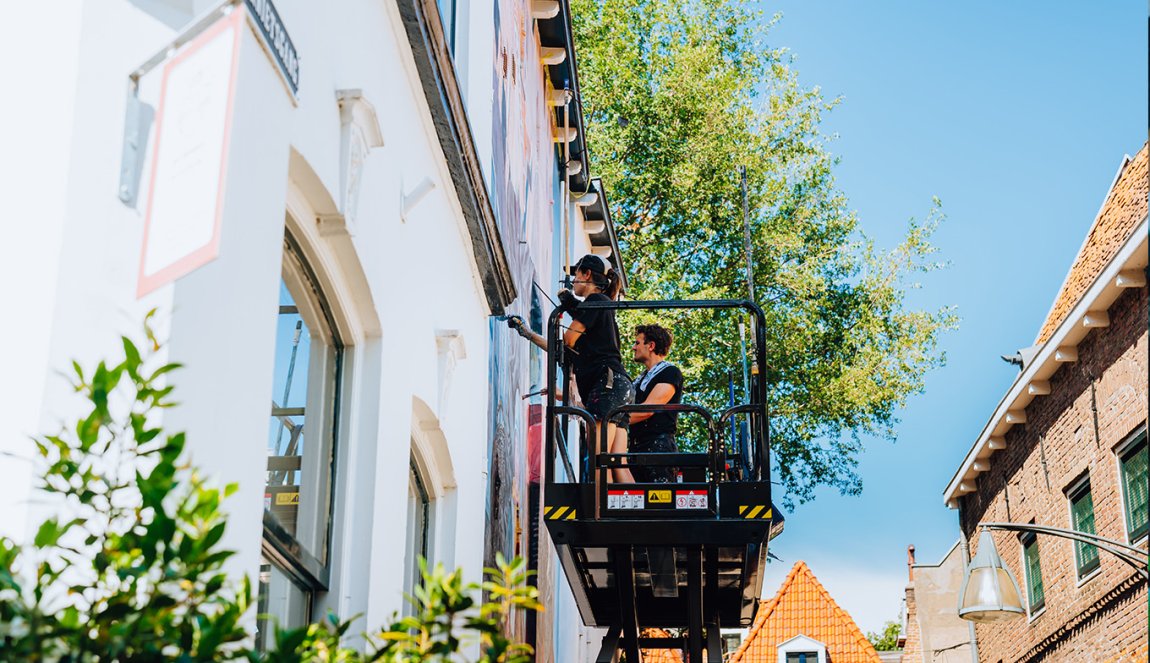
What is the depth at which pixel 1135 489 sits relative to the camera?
1698cm

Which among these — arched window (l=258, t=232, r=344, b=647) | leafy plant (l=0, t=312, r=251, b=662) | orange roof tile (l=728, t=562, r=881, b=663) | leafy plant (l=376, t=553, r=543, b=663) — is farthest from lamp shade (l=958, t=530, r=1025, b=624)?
orange roof tile (l=728, t=562, r=881, b=663)

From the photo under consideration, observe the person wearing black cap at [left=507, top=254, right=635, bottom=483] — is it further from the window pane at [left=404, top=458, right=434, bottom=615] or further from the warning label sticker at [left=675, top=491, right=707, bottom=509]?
the window pane at [left=404, top=458, right=434, bottom=615]

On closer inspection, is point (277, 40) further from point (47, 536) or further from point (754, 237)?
point (754, 237)

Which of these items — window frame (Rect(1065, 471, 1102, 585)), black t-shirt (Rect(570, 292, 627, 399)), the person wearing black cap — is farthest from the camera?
window frame (Rect(1065, 471, 1102, 585))

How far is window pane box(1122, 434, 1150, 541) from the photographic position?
16.6 metres

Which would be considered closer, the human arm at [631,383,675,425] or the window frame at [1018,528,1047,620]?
the human arm at [631,383,675,425]

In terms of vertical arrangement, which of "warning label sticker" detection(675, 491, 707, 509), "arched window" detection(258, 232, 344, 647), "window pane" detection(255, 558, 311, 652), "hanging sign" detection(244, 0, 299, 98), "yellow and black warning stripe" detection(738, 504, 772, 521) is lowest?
"window pane" detection(255, 558, 311, 652)

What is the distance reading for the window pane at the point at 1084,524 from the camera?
18672 mm

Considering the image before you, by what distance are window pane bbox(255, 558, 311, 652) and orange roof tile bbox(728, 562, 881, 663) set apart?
27231mm

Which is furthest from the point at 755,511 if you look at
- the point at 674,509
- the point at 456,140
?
the point at 456,140

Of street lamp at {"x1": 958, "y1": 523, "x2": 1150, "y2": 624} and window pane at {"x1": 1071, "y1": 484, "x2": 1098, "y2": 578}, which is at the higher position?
window pane at {"x1": 1071, "y1": 484, "x2": 1098, "y2": 578}

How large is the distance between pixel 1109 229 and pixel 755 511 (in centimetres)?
1151

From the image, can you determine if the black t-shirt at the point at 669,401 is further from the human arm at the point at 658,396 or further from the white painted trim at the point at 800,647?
the white painted trim at the point at 800,647

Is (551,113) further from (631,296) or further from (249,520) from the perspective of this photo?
(249,520)
